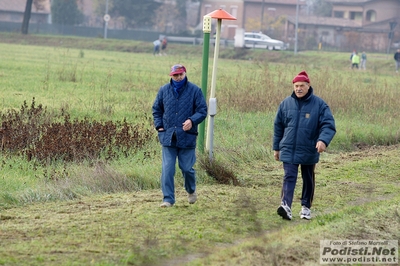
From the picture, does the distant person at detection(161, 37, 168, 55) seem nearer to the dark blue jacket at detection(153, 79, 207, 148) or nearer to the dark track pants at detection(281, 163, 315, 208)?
the dark blue jacket at detection(153, 79, 207, 148)

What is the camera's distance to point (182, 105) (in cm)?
920

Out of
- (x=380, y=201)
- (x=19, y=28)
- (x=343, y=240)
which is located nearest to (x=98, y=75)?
(x=380, y=201)

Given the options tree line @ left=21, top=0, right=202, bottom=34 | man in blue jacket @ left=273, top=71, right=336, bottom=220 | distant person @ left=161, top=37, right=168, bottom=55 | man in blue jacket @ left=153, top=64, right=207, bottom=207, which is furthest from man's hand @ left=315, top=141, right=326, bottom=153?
tree line @ left=21, top=0, right=202, bottom=34

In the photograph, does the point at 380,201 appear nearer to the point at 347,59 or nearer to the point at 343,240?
the point at 343,240

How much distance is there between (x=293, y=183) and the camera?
888cm

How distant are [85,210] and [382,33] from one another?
74939 millimetres

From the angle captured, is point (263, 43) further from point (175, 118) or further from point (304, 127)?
point (304, 127)

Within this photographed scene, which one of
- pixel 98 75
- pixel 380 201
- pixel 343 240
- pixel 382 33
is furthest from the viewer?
pixel 382 33

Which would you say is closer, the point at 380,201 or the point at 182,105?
the point at 182,105

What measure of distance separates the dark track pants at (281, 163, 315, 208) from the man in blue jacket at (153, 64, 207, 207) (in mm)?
1222

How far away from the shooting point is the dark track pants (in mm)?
8820

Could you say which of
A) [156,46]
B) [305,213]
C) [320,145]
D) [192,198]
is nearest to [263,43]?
[156,46]

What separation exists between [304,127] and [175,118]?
1.57 metres

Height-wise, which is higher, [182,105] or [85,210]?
[182,105]
